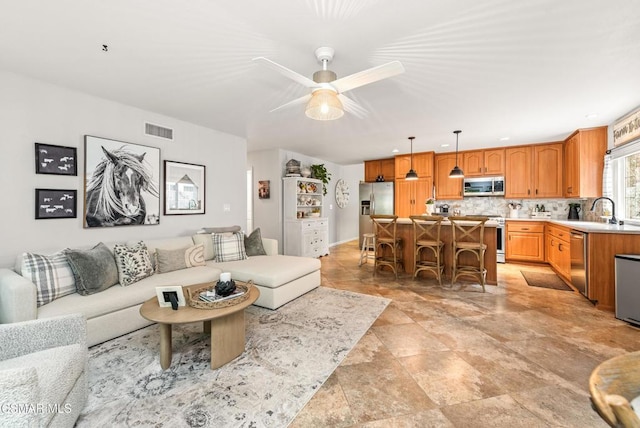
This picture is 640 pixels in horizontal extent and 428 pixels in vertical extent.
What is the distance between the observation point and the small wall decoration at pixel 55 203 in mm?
2658

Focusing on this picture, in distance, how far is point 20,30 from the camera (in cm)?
189

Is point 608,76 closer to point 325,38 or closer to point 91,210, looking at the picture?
point 325,38

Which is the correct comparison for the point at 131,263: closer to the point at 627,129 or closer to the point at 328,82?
the point at 328,82

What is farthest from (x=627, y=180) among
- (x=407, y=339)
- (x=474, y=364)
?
(x=407, y=339)

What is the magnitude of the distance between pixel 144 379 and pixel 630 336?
4.16 m

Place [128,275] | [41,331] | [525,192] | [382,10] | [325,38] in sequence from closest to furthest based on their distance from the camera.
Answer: [41,331], [382,10], [325,38], [128,275], [525,192]

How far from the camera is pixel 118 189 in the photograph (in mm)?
3225

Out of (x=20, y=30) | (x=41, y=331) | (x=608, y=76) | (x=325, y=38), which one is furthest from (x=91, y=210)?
(x=608, y=76)

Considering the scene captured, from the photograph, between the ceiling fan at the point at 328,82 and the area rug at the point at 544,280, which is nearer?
the ceiling fan at the point at 328,82

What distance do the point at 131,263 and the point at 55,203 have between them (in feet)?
3.31

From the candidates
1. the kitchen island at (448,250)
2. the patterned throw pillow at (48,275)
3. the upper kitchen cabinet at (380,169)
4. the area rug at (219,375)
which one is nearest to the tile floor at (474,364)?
the area rug at (219,375)

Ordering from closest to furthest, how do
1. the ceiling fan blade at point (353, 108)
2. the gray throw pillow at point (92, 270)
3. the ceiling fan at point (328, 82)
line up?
the ceiling fan at point (328, 82) < the gray throw pillow at point (92, 270) < the ceiling fan blade at point (353, 108)

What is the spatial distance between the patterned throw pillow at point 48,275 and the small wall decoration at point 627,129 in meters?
6.56

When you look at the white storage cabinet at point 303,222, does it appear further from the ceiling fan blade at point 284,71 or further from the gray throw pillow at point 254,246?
the ceiling fan blade at point 284,71
